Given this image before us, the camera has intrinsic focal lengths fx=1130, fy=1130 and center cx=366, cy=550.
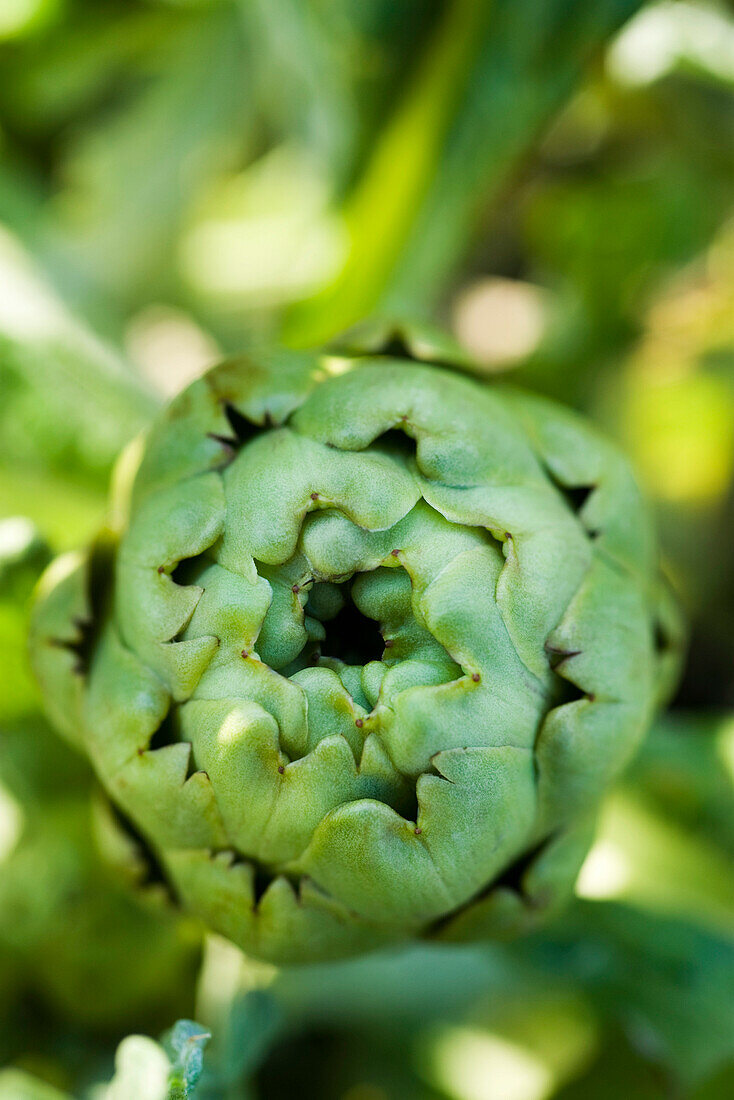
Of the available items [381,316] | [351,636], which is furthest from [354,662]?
[381,316]

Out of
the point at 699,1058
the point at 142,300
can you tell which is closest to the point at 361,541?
the point at 699,1058

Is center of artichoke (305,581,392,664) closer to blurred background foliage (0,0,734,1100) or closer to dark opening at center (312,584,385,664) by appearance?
dark opening at center (312,584,385,664)

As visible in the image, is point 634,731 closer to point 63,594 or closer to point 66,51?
point 63,594

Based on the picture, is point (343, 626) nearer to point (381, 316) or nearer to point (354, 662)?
point (354, 662)

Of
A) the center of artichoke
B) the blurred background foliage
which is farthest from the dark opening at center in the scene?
the blurred background foliage

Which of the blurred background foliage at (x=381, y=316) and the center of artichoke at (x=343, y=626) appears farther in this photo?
the blurred background foliage at (x=381, y=316)

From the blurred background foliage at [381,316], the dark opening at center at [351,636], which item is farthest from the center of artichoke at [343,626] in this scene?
the blurred background foliage at [381,316]

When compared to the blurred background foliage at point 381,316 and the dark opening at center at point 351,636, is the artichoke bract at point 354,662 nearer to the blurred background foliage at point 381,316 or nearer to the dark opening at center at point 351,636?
the dark opening at center at point 351,636
